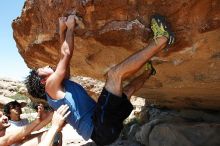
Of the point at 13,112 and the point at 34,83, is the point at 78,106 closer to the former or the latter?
the point at 34,83

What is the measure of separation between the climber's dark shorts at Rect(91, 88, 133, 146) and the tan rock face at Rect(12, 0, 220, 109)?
795 millimetres

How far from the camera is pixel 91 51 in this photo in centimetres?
534

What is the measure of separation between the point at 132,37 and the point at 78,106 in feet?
3.37

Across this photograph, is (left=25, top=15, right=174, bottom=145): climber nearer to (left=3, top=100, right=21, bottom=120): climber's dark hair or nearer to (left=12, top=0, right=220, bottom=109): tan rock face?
(left=12, top=0, right=220, bottom=109): tan rock face

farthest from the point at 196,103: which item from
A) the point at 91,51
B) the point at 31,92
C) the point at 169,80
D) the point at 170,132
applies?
the point at 31,92

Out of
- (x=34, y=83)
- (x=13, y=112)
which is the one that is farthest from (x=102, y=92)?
(x=13, y=112)

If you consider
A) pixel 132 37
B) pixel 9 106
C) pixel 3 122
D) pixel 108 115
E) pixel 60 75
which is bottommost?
pixel 3 122

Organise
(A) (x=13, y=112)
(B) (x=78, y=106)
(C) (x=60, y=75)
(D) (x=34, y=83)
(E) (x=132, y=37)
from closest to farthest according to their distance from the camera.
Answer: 1. (C) (x=60, y=75)
2. (B) (x=78, y=106)
3. (E) (x=132, y=37)
4. (D) (x=34, y=83)
5. (A) (x=13, y=112)

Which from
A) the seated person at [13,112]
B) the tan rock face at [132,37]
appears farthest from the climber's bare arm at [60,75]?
the seated person at [13,112]

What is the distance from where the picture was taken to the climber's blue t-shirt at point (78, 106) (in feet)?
13.8

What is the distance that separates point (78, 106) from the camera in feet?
13.9

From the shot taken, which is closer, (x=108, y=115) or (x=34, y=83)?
(x=108, y=115)

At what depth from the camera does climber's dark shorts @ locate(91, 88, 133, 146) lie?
4.05 meters

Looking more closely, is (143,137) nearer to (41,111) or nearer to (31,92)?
(41,111)
